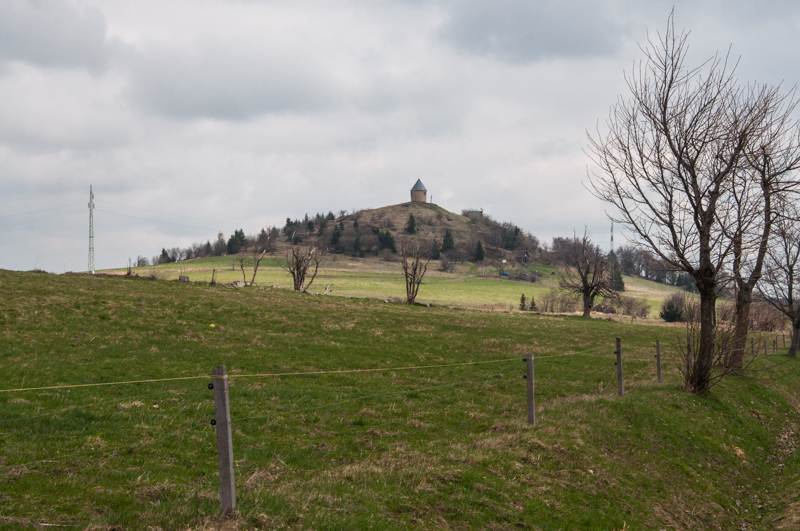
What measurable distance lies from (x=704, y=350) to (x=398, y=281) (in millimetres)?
107353

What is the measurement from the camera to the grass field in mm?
94000

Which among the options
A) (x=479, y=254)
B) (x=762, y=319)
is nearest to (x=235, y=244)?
(x=479, y=254)

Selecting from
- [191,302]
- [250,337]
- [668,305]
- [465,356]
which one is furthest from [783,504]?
[668,305]

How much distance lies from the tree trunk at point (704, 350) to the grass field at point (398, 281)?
61939 millimetres

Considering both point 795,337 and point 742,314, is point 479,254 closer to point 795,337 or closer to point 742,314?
point 795,337

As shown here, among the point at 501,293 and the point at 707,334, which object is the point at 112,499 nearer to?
the point at 707,334

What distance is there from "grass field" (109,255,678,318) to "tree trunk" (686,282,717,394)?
61.9 metres

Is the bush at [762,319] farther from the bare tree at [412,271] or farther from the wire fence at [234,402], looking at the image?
the bare tree at [412,271]

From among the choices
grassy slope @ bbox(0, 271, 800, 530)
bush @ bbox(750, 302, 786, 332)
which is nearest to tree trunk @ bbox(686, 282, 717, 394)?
grassy slope @ bbox(0, 271, 800, 530)

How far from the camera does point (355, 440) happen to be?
429 inches

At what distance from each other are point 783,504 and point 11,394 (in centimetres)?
1651

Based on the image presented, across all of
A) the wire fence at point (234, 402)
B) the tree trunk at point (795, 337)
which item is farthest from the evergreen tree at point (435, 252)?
the wire fence at point (234, 402)

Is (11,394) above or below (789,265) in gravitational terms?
below

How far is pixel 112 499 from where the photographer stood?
6234 millimetres
